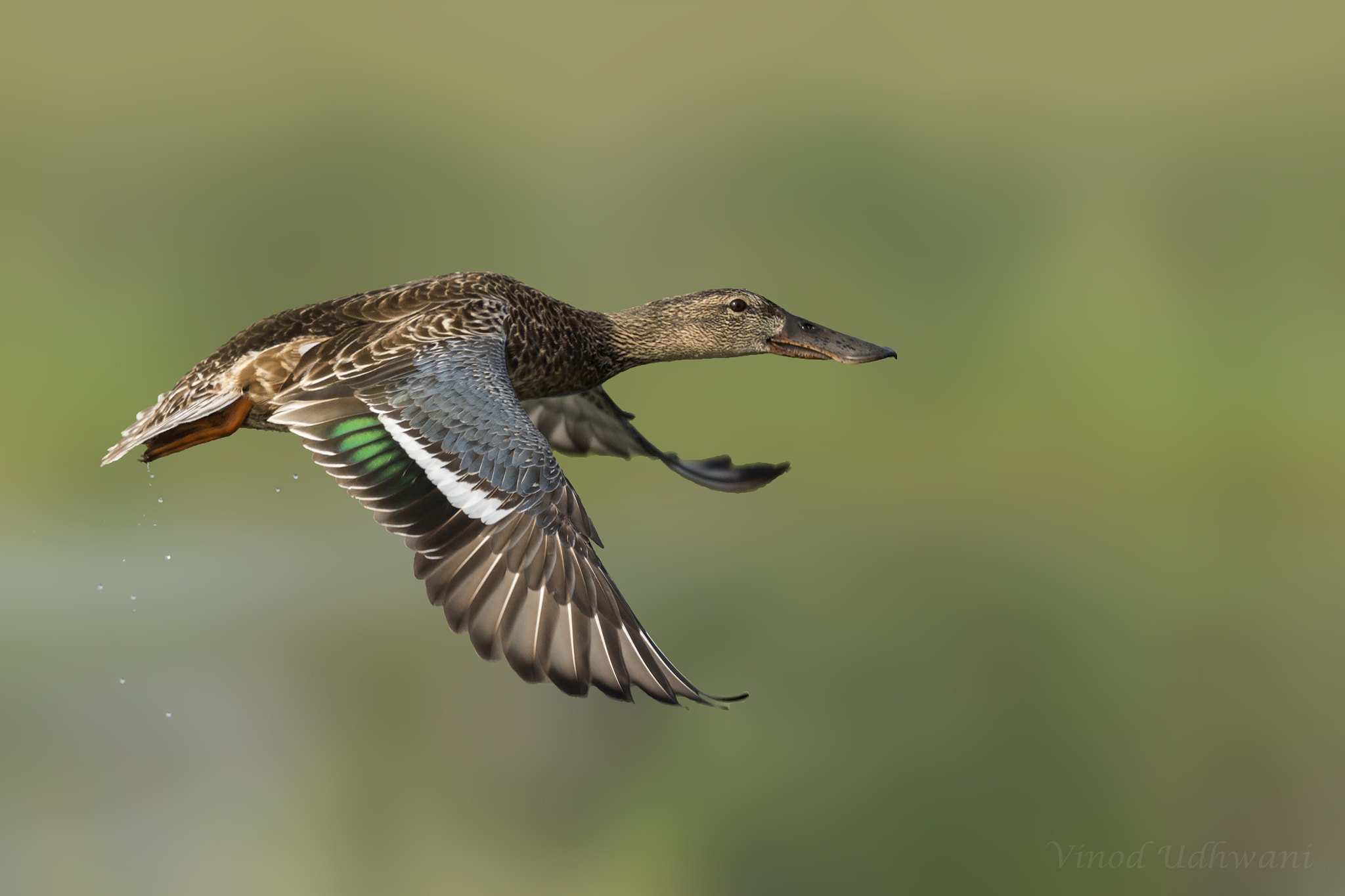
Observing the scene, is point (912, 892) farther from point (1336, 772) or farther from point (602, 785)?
point (1336, 772)

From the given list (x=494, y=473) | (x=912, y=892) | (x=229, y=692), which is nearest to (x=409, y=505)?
(x=494, y=473)

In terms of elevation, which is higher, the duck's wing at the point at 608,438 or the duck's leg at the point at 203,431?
the duck's leg at the point at 203,431

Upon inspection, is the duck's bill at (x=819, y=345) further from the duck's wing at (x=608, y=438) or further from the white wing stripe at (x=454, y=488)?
the white wing stripe at (x=454, y=488)

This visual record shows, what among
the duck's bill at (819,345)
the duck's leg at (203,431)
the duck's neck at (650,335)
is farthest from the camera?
the duck's neck at (650,335)

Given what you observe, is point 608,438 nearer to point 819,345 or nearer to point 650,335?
point 650,335

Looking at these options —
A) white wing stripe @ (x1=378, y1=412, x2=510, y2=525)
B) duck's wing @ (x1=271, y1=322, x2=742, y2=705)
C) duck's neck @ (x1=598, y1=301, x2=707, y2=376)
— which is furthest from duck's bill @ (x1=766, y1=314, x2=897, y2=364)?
white wing stripe @ (x1=378, y1=412, x2=510, y2=525)

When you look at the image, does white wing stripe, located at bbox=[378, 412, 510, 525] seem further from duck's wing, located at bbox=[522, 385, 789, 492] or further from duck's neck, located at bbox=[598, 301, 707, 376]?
duck's wing, located at bbox=[522, 385, 789, 492]

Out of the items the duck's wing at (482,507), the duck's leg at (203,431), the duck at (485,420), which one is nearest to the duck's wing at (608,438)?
the duck at (485,420)

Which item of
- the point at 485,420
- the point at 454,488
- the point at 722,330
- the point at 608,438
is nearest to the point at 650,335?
the point at 722,330
